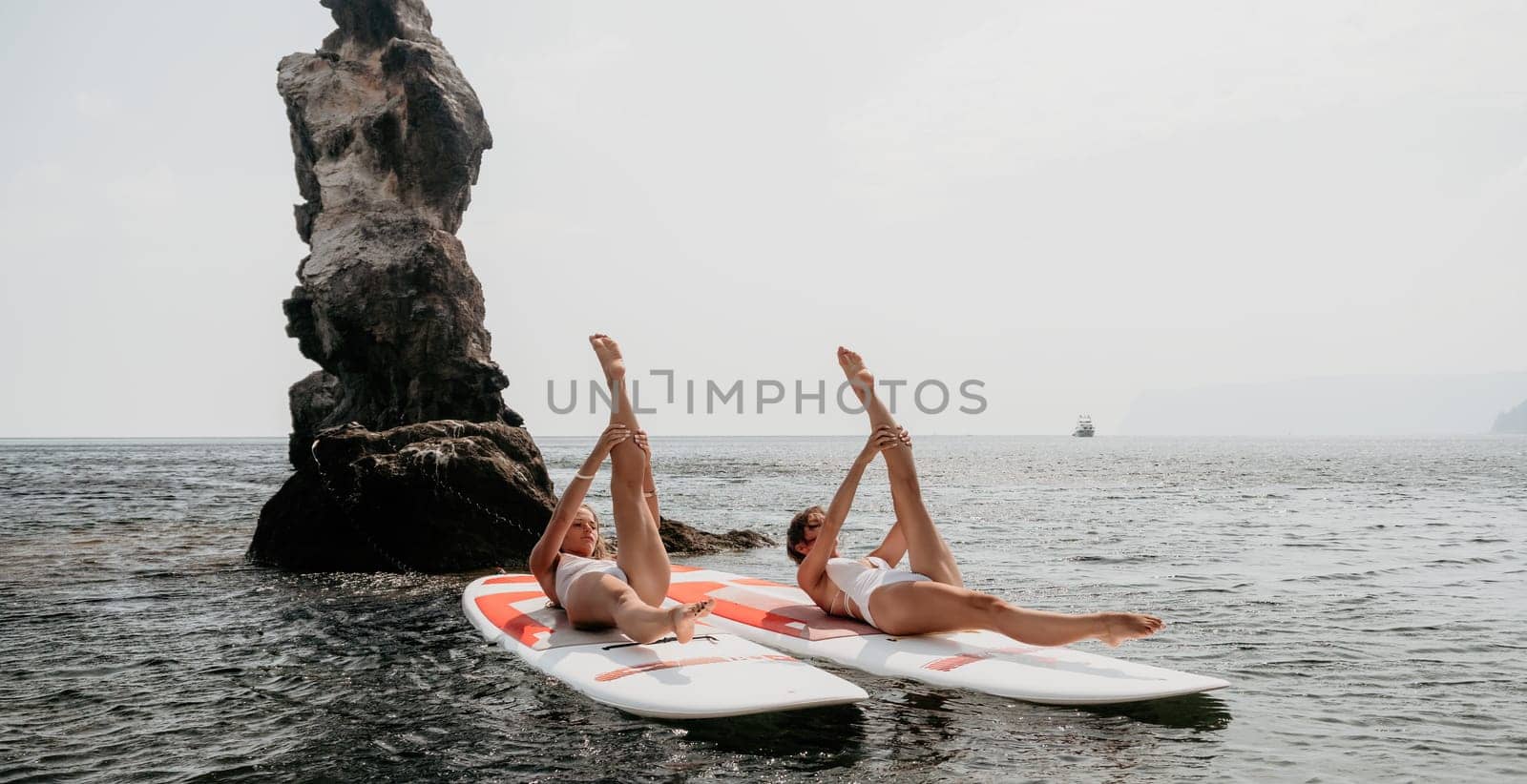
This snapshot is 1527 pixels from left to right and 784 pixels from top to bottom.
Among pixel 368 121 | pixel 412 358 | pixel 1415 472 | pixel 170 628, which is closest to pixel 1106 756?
pixel 170 628

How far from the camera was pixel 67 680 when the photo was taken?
27.5 feet

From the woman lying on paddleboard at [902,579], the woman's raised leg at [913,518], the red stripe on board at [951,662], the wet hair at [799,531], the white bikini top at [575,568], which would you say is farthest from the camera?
the wet hair at [799,531]

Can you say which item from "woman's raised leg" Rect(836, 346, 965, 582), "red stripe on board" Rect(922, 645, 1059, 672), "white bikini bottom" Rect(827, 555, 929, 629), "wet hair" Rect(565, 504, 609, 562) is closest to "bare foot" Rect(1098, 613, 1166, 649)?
"red stripe on board" Rect(922, 645, 1059, 672)

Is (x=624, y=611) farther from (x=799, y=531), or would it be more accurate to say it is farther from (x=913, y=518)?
(x=913, y=518)

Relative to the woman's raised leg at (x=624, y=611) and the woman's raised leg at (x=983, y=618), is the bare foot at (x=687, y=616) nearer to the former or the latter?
the woman's raised leg at (x=624, y=611)

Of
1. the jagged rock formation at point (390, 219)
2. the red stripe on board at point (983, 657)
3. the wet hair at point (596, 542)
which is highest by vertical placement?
the jagged rock formation at point (390, 219)

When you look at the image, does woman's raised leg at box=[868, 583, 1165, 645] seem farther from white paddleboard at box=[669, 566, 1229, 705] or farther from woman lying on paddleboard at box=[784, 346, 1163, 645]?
white paddleboard at box=[669, 566, 1229, 705]

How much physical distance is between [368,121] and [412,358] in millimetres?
9865

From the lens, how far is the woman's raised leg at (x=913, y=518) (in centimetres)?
813

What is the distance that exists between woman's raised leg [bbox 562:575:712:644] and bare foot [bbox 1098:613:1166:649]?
274 cm

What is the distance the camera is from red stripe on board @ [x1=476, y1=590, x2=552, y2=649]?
8398mm

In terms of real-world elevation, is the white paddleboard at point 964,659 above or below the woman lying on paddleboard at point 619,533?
below

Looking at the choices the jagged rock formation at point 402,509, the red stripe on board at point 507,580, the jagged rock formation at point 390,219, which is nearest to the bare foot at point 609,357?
the red stripe on board at point 507,580

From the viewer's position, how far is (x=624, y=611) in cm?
763
